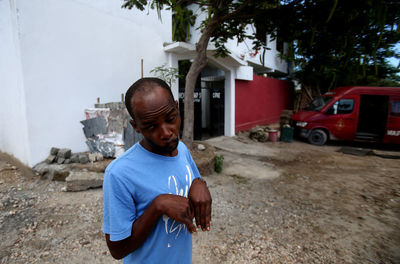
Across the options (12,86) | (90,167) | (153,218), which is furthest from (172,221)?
(12,86)

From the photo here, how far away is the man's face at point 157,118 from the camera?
0.90 m

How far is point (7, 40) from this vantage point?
407 centimetres

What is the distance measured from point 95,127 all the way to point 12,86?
1646mm

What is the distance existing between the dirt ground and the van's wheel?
2921 millimetres

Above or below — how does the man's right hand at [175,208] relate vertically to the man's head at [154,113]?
below

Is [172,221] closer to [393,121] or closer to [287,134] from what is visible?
[287,134]

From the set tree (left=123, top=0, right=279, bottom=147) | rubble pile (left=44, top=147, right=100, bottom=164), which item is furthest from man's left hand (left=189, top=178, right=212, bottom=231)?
rubble pile (left=44, top=147, right=100, bottom=164)

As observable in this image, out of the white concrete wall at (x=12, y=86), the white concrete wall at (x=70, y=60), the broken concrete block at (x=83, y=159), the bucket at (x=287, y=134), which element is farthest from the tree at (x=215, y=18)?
the bucket at (x=287, y=134)

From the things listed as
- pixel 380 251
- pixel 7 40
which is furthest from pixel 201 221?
pixel 7 40

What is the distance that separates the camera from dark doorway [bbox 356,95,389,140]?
300 inches

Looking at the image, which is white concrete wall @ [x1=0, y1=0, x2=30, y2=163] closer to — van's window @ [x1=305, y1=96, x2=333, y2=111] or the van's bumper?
the van's bumper

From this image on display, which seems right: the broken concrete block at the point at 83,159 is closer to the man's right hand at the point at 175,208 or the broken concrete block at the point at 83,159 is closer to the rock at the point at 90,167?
the rock at the point at 90,167

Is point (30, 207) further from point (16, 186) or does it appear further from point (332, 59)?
point (332, 59)

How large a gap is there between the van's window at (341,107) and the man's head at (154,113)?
8.40 m
